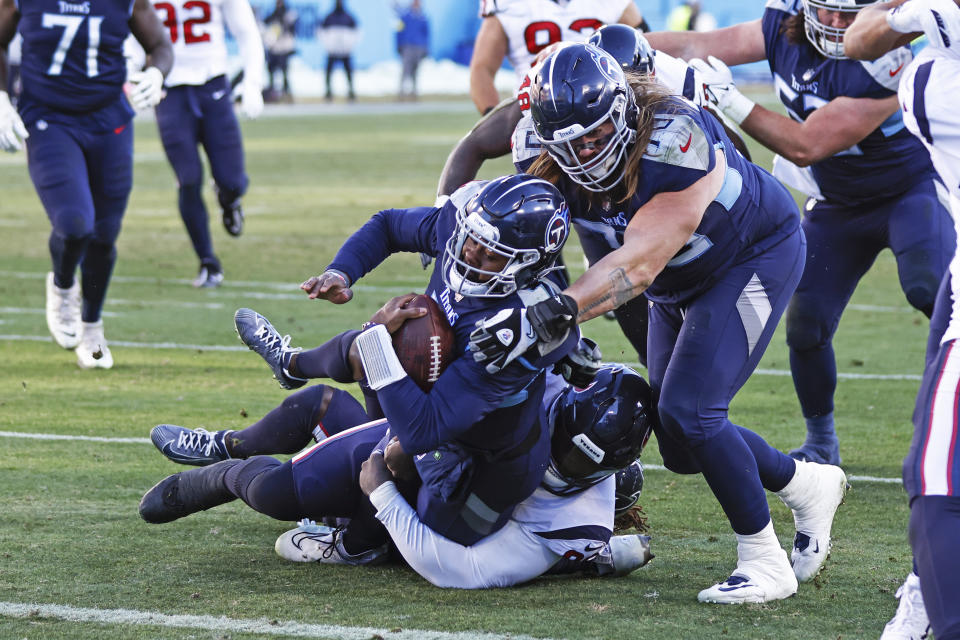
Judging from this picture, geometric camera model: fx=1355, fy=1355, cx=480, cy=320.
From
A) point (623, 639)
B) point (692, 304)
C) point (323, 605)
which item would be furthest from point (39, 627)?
point (692, 304)

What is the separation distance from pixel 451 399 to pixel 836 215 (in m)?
2.25

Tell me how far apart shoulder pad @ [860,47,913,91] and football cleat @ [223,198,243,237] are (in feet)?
16.8

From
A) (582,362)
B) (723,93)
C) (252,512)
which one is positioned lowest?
(252,512)

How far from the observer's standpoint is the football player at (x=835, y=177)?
15.2 feet

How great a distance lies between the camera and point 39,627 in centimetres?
321

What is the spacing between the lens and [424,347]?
3.42m

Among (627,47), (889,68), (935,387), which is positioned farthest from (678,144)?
(889,68)

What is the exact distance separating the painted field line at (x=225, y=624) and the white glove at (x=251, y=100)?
5.48 metres

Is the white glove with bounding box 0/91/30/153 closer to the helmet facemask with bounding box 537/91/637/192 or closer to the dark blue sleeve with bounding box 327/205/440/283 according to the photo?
the dark blue sleeve with bounding box 327/205/440/283

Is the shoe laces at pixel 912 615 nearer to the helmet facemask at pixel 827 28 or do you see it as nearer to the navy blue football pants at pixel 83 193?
the helmet facemask at pixel 827 28

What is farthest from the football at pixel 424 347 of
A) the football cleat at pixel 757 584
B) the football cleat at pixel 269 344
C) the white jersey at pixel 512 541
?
the football cleat at pixel 757 584

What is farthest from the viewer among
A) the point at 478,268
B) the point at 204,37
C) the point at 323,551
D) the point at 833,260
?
the point at 204,37

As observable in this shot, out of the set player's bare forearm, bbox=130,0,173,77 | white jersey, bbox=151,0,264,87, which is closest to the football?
player's bare forearm, bbox=130,0,173,77

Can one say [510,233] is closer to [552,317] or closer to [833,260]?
[552,317]
